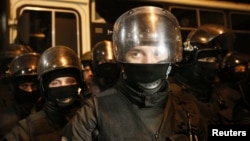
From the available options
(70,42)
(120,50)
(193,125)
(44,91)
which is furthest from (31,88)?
(193,125)

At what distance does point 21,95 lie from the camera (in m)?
3.49

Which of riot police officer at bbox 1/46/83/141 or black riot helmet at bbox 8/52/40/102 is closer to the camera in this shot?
riot police officer at bbox 1/46/83/141

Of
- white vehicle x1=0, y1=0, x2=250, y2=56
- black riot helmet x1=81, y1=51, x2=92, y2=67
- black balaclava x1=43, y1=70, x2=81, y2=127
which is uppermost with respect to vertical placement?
white vehicle x1=0, y1=0, x2=250, y2=56

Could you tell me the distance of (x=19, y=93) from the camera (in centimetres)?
350

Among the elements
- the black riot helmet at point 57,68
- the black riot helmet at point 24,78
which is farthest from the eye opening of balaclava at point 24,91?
the black riot helmet at point 57,68

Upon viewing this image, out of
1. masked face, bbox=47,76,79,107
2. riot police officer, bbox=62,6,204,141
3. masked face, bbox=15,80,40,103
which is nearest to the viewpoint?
riot police officer, bbox=62,6,204,141

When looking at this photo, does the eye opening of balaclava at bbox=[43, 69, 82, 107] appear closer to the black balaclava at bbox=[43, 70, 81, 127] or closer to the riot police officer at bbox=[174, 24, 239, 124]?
the black balaclava at bbox=[43, 70, 81, 127]

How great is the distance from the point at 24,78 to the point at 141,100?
192 centimetres

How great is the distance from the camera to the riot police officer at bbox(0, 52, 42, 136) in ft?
11.0

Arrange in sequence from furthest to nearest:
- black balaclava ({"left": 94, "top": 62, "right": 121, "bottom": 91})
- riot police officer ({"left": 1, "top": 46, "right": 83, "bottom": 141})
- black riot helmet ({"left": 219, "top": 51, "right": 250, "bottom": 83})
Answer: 1. black riot helmet ({"left": 219, "top": 51, "right": 250, "bottom": 83})
2. black balaclava ({"left": 94, "top": 62, "right": 121, "bottom": 91})
3. riot police officer ({"left": 1, "top": 46, "right": 83, "bottom": 141})

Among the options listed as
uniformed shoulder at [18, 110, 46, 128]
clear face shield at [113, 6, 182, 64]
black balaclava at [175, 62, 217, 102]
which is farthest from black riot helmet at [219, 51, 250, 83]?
clear face shield at [113, 6, 182, 64]

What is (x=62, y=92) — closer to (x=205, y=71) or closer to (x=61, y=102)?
(x=61, y=102)

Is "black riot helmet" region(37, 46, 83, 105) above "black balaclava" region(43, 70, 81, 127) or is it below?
above

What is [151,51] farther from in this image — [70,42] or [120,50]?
[70,42]
